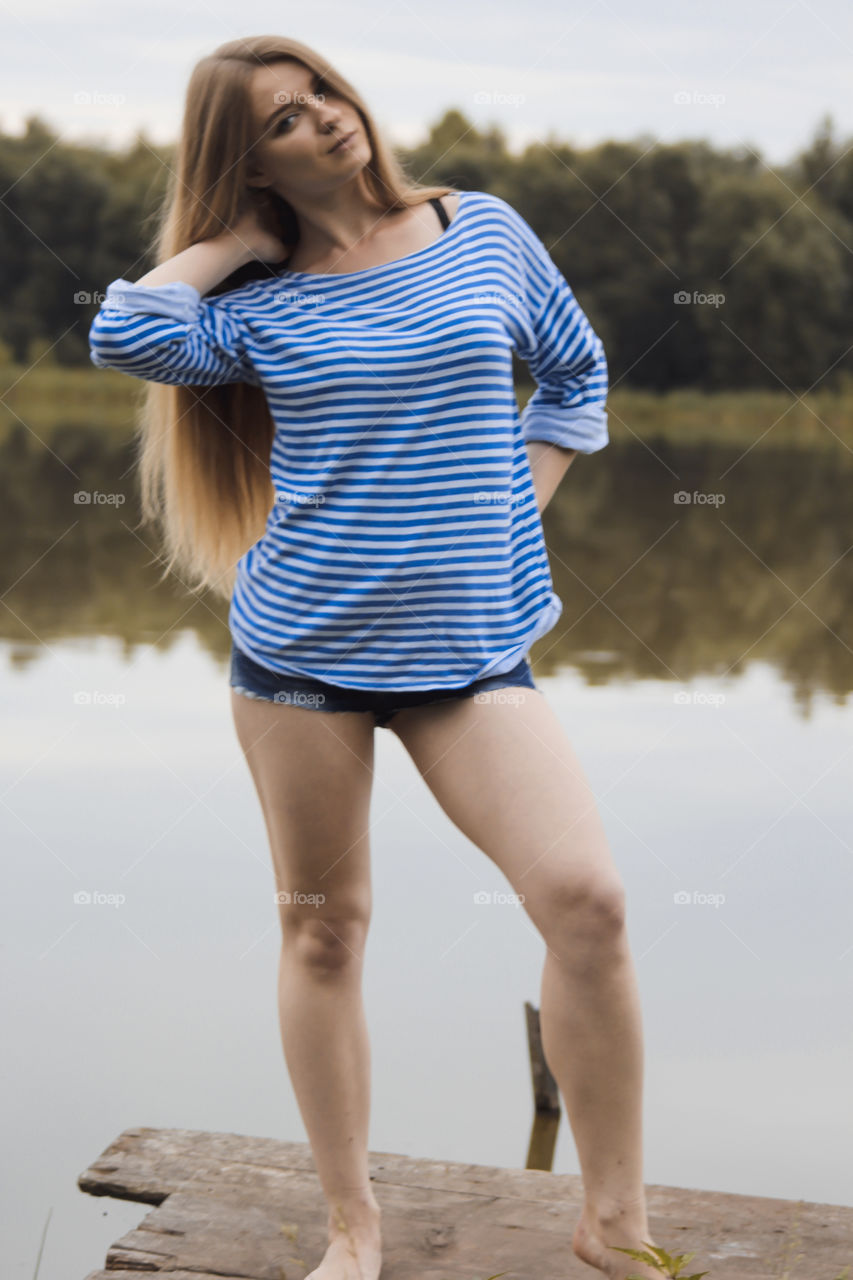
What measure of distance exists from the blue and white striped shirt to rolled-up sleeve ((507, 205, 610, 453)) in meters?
0.08

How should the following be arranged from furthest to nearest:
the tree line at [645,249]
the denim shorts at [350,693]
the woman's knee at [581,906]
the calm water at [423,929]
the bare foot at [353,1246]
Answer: the tree line at [645,249], the calm water at [423,929], the bare foot at [353,1246], the denim shorts at [350,693], the woman's knee at [581,906]

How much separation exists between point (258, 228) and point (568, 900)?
3.16 feet

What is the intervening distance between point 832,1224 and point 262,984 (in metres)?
1.80

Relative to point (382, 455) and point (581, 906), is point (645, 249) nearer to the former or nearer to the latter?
point (382, 455)

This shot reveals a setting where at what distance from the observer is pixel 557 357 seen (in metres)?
2.21

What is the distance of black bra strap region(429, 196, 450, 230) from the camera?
2.07 metres

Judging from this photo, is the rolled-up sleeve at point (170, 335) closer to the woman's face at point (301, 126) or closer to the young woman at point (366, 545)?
the young woman at point (366, 545)

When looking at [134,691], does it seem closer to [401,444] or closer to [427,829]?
[427,829]

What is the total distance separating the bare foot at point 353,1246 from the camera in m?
2.16

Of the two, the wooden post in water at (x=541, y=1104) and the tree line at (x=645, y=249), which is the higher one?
the tree line at (x=645, y=249)

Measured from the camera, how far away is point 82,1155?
3.14 meters

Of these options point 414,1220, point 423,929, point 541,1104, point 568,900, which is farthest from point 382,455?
point 423,929

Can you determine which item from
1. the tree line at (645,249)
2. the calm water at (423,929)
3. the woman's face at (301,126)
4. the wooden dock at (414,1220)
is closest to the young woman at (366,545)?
the woman's face at (301,126)

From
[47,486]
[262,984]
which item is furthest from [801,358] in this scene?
[262,984]
